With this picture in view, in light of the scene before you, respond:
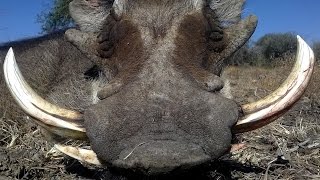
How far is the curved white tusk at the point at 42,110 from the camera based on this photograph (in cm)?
267

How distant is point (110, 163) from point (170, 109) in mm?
357

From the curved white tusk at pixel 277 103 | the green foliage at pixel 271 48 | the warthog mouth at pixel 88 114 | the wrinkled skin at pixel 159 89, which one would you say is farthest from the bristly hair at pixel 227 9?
the green foliage at pixel 271 48

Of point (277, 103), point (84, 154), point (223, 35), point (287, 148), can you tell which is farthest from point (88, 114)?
point (287, 148)

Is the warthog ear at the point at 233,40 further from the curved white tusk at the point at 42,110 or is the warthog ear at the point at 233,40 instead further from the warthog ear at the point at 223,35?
the curved white tusk at the point at 42,110

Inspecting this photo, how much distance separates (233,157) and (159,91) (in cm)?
151

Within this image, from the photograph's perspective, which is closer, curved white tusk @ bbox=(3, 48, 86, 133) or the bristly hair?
curved white tusk @ bbox=(3, 48, 86, 133)

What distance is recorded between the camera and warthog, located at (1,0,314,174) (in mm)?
2297

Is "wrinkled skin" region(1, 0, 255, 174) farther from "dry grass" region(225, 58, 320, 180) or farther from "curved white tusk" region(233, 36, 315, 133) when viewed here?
"dry grass" region(225, 58, 320, 180)

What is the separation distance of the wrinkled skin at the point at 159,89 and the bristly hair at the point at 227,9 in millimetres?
146

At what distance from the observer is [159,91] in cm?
250

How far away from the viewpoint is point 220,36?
318cm

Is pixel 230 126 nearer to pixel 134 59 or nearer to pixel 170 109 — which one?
pixel 170 109

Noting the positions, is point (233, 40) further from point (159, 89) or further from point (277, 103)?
point (159, 89)

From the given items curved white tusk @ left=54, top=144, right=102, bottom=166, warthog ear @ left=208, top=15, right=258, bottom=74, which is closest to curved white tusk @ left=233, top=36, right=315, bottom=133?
warthog ear @ left=208, top=15, right=258, bottom=74
